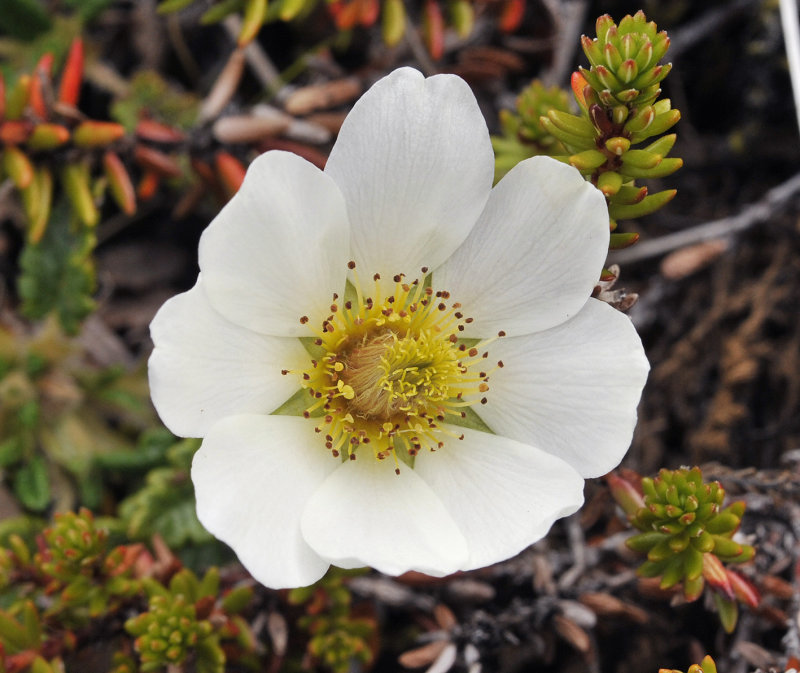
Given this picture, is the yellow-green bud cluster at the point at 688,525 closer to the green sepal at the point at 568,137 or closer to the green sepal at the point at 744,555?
the green sepal at the point at 744,555

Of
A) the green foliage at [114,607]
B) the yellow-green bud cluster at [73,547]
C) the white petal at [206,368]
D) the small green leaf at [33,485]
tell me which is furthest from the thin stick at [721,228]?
the small green leaf at [33,485]

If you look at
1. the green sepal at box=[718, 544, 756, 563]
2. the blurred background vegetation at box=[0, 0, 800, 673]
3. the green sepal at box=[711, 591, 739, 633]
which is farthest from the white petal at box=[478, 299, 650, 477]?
the green sepal at box=[711, 591, 739, 633]

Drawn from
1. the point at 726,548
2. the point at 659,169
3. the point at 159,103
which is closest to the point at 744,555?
the point at 726,548

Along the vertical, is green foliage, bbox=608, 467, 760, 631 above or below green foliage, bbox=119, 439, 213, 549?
above

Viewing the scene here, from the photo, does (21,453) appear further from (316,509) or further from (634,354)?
(634,354)

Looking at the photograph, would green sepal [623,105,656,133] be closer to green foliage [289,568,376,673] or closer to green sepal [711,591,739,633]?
green sepal [711,591,739,633]

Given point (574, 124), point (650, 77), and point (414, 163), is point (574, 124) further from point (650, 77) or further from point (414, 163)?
point (414, 163)
